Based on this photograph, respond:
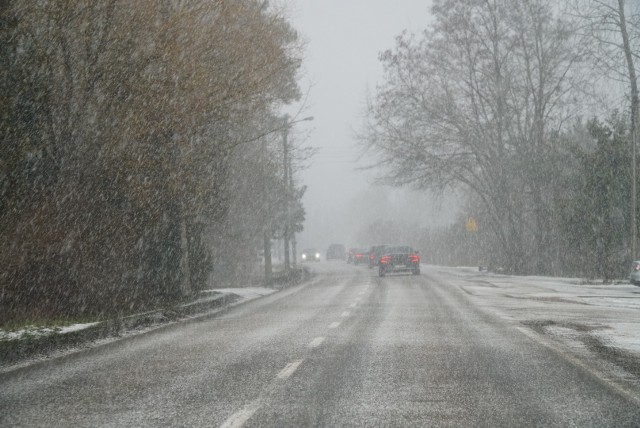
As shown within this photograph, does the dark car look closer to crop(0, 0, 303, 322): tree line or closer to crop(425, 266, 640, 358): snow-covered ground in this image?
crop(425, 266, 640, 358): snow-covered ground

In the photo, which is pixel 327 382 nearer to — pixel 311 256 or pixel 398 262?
pixel 398 262

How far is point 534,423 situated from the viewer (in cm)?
557

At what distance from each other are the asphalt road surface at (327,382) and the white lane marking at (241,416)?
0.6 inches

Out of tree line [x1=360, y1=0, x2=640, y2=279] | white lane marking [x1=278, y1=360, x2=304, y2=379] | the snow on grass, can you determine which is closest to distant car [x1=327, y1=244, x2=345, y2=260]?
tree line [x1=360, y1=0, x2=640, y2=279]

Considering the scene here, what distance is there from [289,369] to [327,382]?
96 cm

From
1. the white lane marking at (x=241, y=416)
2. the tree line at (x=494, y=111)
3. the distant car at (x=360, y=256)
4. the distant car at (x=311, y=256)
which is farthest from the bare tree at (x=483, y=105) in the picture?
the distant car at (x=311, y=256)

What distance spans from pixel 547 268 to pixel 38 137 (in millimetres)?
30407

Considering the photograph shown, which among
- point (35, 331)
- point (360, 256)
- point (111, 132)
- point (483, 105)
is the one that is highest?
point (483, 105)

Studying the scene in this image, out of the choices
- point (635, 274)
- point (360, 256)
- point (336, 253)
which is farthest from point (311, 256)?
point (635, 274)

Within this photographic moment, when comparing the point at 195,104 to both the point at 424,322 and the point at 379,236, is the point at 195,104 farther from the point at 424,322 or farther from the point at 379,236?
the point at 379,236

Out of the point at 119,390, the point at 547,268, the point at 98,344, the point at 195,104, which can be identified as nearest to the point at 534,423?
the point at 119,390

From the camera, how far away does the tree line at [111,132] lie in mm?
14344

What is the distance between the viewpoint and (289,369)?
8.25 metres

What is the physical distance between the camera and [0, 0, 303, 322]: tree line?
1434 cm
